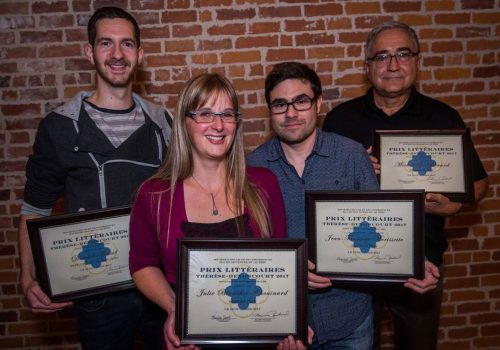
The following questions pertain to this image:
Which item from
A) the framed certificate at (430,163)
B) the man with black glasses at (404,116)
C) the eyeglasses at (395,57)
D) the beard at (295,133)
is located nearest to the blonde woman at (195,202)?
the beard at (295,133)

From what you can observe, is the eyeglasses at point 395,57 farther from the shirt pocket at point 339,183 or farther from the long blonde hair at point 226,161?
the long blonde hair at point 226,161

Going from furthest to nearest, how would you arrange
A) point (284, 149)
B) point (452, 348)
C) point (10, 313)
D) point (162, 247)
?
point (452, 348) → point (10, 313) → point (284, 149) → point (162, 247)

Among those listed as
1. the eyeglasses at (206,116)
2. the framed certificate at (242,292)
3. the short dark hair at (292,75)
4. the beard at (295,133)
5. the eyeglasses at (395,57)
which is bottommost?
the framed certificate at (242,292)

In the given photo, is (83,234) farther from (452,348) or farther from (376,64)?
(452,348)

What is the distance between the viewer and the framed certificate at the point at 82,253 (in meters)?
1.80

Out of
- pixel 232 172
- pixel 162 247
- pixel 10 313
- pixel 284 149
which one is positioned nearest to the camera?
pixel 162 247

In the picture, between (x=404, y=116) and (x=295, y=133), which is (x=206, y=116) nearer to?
(x=295, y=133)

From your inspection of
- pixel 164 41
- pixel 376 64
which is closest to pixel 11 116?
pixel 164 41

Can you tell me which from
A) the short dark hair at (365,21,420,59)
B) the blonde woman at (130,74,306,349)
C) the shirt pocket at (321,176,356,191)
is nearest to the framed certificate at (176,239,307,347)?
the blonde woman at (130,74,306,349)

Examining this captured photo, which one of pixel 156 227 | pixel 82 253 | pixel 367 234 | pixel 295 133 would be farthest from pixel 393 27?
pixel 82 253

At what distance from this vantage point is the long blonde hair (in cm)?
169

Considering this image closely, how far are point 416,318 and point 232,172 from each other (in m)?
1.38

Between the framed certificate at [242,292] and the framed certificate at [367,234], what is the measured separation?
0.23m

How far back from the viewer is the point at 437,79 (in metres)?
2.90
